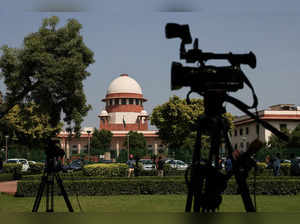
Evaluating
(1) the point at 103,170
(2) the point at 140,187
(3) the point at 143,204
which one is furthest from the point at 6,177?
(3) the point at 143,204

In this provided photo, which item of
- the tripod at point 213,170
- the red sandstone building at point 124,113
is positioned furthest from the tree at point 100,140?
the tripod at point 213,170

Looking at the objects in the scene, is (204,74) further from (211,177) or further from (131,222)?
(131,222)

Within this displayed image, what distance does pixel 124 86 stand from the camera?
7100 cm

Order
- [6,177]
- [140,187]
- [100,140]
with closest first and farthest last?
[140,187]
[6,177]
[100,140]

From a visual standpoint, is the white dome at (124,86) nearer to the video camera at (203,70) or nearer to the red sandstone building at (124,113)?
the red sandstone building at (124,113)

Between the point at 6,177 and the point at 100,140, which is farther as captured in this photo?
the point at 100,140

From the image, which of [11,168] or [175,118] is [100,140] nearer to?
[175,118]

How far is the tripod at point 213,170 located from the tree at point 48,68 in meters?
16.9

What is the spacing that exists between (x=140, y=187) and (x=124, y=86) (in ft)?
193

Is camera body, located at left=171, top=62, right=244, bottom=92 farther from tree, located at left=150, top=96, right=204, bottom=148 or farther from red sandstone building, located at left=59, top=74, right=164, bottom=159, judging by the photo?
red sandstone building, located at left=59, top=74, right=164, bottom=159

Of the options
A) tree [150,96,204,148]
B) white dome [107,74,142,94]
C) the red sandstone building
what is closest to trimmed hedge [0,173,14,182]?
tree [150,96,204,148]

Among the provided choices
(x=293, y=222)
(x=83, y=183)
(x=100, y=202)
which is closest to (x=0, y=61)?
(x=83, y=183)

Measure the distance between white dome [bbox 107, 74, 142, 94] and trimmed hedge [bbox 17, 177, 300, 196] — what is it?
5819 cm

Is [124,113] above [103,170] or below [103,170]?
above
